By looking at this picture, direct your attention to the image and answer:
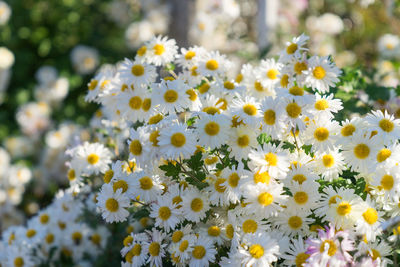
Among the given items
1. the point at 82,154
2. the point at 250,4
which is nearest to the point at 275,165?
the point at 82,154

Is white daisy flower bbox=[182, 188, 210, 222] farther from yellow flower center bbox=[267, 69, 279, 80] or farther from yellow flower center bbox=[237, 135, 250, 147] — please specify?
yellow flower center bbox=[267, 69, 279, 80]

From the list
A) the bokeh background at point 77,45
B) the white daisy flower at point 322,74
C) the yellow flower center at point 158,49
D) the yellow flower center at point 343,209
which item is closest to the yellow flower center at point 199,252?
the yellow flower center at point 343,209

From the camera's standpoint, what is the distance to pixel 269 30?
3.20 m

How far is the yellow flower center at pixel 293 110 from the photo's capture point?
1.13 m

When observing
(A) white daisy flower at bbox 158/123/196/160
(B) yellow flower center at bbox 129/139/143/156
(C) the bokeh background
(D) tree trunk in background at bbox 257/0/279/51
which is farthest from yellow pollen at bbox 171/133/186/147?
(D) tree trunk in background at bbox 257/0/279/51

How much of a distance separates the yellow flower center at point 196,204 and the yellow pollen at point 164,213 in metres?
0.07

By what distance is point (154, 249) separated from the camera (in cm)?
121

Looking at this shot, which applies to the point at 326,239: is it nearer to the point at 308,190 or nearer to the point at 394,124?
the point at 308,190

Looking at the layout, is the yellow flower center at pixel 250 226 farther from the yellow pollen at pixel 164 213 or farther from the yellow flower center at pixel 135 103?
the yellow flower center at pixel 135 103

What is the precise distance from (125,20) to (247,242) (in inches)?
134

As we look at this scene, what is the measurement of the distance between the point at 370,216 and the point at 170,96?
1.96ft

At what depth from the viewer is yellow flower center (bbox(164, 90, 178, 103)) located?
1.26 meters

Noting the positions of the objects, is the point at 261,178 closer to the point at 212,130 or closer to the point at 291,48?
the point at 212,130

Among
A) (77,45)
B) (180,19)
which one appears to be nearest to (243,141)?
(180,19)
